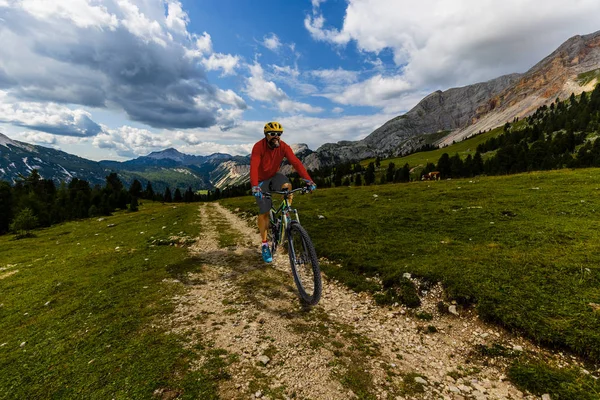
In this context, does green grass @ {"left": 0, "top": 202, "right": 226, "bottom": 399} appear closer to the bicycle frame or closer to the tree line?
the bicycle frame

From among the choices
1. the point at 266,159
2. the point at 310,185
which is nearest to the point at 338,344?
the point at 310,185

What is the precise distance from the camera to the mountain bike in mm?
8289

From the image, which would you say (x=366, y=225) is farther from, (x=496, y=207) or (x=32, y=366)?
(x=32, y=366)

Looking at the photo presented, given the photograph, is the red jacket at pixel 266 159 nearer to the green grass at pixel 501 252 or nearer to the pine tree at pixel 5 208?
the green grass at pixel 501 252

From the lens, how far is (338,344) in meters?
6.55

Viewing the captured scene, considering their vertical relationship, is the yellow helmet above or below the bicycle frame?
above

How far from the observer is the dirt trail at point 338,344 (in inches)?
204

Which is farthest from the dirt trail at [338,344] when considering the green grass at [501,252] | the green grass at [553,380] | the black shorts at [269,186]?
the black shorts at [269,186]

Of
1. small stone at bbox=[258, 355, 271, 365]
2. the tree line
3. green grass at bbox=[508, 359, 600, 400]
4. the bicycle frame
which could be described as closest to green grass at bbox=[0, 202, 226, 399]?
small stone at bbox=[258, 355, 271, 365]

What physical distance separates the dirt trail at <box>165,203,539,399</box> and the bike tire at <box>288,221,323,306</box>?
506 mm

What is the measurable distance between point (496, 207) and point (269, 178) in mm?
16873

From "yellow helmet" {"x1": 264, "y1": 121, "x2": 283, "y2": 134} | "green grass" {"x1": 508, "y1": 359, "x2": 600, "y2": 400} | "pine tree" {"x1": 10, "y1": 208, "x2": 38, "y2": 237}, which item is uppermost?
"yellow helmet" {"x1": 264, "y1": 121, "x2": 283, "y2": 134}

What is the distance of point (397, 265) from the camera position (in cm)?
1088

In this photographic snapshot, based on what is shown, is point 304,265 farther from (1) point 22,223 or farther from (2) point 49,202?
(2) point 49,202
